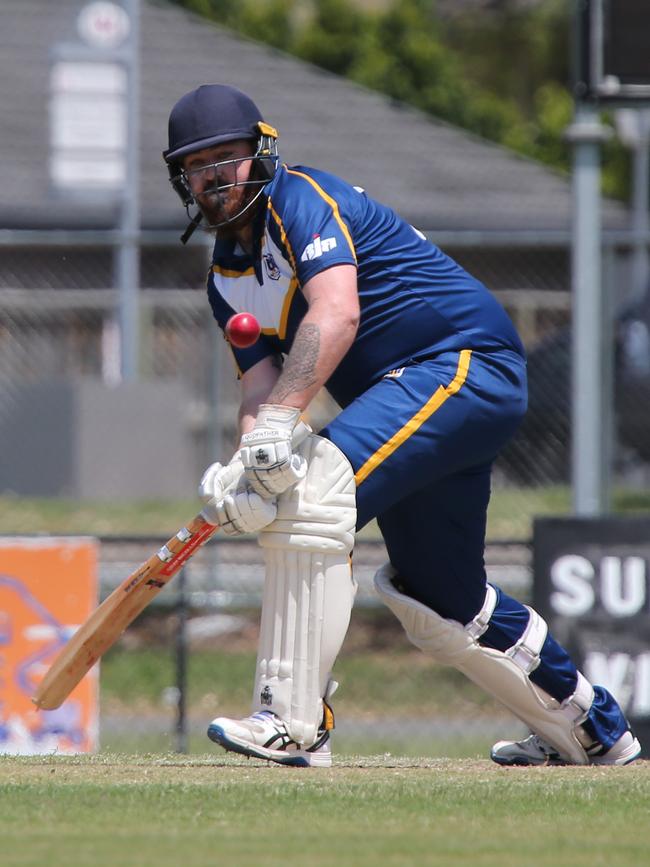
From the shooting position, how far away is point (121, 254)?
1069 cm

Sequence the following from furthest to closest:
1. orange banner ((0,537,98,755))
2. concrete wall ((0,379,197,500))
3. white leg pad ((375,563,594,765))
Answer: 1. concrete wall ((0,379,197,500))
2. orange banner ((0,537,98,755))
3. white leg pad ((375,563,594,765))

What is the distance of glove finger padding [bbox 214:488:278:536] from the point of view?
15.3 feet

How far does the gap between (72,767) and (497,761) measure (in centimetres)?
129

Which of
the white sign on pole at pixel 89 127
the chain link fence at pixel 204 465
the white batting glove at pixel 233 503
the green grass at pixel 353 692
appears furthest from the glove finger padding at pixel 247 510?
the white sign on pole at pixel 89 127

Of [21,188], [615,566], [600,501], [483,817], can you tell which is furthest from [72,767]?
[21,188]

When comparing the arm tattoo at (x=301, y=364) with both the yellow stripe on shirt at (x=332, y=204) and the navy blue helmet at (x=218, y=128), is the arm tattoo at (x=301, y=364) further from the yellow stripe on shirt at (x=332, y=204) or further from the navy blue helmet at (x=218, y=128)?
the navy blue helmet at (x=218, y=128)

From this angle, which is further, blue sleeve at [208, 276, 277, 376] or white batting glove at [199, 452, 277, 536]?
blue sleeve at [208, 276, 277, 376]

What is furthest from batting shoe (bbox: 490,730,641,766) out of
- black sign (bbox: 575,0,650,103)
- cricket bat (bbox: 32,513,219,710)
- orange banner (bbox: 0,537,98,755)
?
black sign (bbox: 575,0,650,103)

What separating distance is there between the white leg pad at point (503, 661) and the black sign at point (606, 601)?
2.56 meters

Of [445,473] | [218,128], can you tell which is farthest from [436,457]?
[218,128]

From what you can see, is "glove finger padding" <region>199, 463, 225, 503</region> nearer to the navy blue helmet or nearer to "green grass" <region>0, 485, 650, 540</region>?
the navy blue helmet

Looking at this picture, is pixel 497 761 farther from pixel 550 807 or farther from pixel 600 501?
pixel 600 501

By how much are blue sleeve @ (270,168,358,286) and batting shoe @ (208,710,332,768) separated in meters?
1.14

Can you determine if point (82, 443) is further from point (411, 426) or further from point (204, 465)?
point (411, 426)
